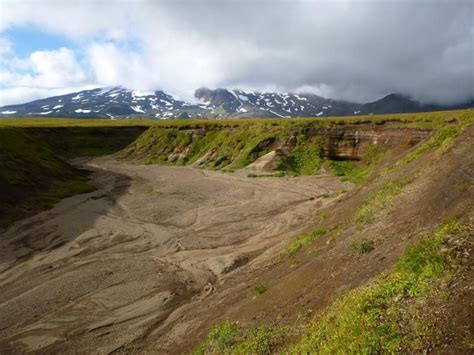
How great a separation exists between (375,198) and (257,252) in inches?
457

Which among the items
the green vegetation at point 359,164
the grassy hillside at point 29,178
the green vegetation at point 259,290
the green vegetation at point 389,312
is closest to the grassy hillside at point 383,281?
the green vegetation at point 389,312

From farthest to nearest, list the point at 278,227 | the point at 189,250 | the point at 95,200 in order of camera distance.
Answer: the point at 95,200, the point at 278,227, the point at 189,250

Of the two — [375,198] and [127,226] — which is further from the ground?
[375,198]

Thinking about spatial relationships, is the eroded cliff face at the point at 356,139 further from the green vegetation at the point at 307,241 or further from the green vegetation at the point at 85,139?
the green vegetation at the point at 85,139

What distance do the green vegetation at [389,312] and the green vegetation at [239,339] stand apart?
1768 millimetres

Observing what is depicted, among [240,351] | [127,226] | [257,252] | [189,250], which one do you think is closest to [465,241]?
[240,351]

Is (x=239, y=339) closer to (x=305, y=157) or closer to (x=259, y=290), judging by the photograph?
(x=259, y=290)

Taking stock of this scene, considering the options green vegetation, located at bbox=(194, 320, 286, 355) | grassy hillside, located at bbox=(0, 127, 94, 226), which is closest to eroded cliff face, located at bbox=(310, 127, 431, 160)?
grassy hillside, located at bbox=(0, 127, 94, 226)

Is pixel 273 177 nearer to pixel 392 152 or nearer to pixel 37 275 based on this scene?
pixel 392 152

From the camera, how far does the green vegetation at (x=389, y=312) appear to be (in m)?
9.21

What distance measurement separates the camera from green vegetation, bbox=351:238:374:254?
55.5 feet

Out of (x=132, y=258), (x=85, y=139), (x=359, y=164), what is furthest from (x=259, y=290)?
(x=85, y=139)

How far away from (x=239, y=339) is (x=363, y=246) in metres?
6.95

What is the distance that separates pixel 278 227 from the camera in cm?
3938
